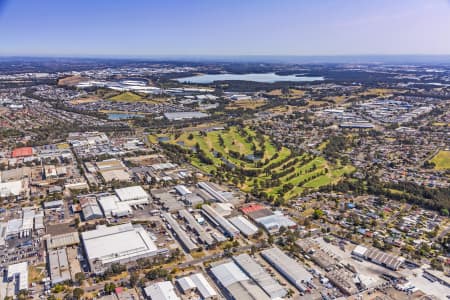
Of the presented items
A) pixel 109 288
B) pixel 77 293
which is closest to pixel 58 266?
pixel 77 293

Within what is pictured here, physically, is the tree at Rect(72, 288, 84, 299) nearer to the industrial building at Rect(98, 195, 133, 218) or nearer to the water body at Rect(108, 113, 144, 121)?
the industrial building at Rect(98, 195, 133, 218)

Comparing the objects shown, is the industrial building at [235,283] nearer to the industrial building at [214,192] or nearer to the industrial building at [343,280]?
the industrial building at [343,280]

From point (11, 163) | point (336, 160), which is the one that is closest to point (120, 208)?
point (11, 163)

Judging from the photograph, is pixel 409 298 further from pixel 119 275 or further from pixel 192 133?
pixel 192 133

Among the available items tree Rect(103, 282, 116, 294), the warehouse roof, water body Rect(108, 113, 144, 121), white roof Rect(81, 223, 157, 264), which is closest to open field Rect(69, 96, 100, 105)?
water body Rect(108, 113, 144, 121)

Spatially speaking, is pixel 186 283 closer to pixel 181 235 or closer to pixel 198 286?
pixel 198 286

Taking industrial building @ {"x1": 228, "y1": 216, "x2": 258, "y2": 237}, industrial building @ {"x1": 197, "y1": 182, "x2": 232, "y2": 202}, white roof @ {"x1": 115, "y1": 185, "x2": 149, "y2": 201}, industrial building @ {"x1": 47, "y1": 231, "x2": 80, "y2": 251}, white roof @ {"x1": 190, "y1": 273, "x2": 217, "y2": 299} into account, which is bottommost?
white roof @ {"x1": 190, "y1": 273, "x2": 217, "y2": 299}
